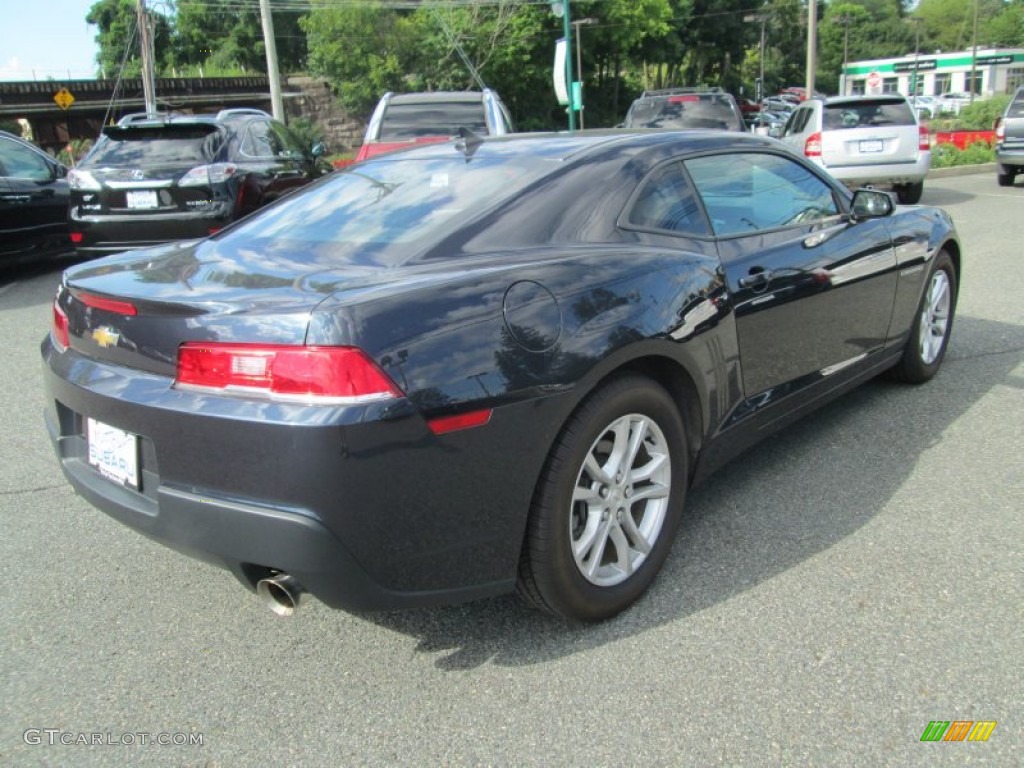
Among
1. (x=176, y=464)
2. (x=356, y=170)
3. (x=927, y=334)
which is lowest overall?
(x=927, y=334)

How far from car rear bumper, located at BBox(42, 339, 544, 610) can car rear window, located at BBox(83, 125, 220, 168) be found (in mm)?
6489

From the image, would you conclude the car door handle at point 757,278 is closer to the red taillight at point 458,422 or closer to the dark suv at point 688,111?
the red taillight at point 458,422

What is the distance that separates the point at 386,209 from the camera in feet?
9.86

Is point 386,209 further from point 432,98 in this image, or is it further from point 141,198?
point 432,98

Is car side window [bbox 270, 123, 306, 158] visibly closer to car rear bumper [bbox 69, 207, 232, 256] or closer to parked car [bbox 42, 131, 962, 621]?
car rear bumper [bbox 69, 207, 232, 256]

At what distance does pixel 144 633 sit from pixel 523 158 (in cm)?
202

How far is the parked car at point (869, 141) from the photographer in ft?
39.6

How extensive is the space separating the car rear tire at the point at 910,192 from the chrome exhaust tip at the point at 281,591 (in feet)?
41.5

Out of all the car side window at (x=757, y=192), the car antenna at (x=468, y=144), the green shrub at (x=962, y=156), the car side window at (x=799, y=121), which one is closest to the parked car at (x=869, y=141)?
the car side window at (x=799, y=121)

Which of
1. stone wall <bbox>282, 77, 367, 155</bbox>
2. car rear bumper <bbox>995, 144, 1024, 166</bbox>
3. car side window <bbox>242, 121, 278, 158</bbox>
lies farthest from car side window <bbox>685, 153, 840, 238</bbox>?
stone wall <bbox>282, 77, 367, 155</bbox>

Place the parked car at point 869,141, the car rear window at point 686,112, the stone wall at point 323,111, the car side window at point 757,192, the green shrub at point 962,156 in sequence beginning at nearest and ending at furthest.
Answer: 1. the car side window at point 757,192
2. the parked car at point 869,141
3. the car rear window at point 686,112
4. the green shrub at point 962,156
5. the stone wall at point 323,111

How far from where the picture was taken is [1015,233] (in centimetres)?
1002

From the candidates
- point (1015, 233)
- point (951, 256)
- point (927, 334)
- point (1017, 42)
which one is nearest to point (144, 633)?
point (927, 334)

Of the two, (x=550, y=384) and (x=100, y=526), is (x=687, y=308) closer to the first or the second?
(x=550, y=384)
